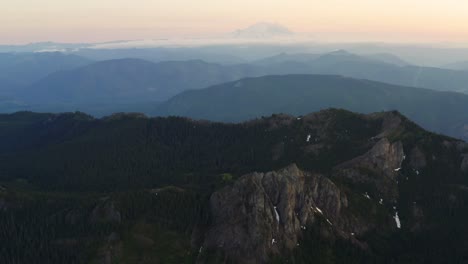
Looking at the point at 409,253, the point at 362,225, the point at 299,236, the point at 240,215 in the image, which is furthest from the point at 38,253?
the point at 409,253

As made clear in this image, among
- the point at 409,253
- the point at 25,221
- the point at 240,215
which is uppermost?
the point at 240,215

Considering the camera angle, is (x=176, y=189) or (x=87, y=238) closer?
(x=87, y=238)

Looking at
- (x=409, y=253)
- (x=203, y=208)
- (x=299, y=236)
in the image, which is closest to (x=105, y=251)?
(x=203, y=208)

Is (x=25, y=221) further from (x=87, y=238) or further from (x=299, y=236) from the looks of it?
(x=299, y=236)

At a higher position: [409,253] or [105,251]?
[105,251]

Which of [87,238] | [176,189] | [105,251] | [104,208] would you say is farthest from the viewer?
[176,189]

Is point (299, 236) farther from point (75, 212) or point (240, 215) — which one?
point (75, 212)

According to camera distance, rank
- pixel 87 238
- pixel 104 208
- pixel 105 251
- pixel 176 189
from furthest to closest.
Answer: pixel 176 189 → pixel 104 208 → pixel 87 238 → pixel 105 251
